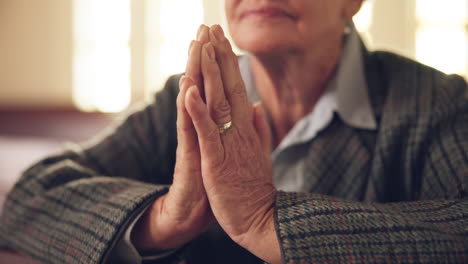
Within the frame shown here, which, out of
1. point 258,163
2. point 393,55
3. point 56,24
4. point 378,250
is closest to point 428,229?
point 378,250

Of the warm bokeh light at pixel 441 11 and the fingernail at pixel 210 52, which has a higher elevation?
the warm bokeh light at pixel 441 11

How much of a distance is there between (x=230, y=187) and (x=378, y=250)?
19cm

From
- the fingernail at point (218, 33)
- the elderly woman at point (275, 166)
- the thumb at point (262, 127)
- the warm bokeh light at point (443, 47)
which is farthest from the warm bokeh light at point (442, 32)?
the fingernail at point (218, 33)

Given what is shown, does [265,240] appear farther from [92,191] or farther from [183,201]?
[92,191]

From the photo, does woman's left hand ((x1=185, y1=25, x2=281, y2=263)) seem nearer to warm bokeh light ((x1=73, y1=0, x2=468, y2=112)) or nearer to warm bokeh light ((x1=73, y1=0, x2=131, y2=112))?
warm bokeh light ((x1=73, y1=0, x2=468, y2=112))

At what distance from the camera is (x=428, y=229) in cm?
52

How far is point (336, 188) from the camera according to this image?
79 centimetres

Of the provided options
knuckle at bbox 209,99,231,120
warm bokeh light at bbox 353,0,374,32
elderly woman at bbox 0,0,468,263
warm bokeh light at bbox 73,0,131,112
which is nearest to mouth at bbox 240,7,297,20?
elderly woman at bbox 0,0,468,263

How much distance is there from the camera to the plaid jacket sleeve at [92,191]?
1.97 ft

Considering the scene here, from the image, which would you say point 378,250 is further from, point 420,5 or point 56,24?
point 56,24

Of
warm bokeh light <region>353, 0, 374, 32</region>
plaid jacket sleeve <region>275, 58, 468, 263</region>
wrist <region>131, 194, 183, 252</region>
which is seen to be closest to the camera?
plaid jacket sleeve <region>275, 58, 468, 263</region>

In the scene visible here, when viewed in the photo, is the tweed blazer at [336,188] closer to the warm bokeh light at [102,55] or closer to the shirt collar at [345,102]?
the shirt collar at [345,102]

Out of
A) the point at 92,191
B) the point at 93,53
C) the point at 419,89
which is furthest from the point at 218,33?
the point at 93,53

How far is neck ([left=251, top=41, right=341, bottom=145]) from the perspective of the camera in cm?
88
